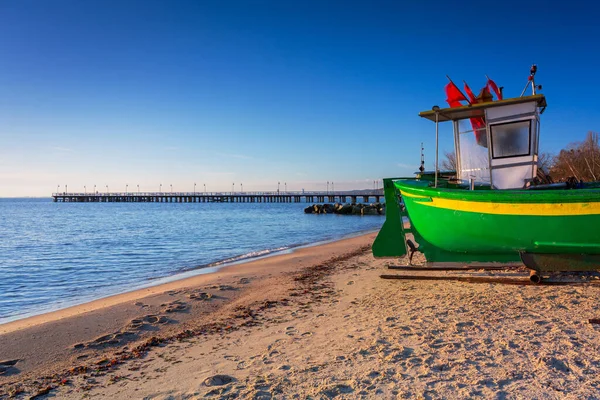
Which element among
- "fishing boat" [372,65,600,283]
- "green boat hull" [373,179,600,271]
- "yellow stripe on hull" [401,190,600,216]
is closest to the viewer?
"yellow stripe on hull" [401,190,600,216]

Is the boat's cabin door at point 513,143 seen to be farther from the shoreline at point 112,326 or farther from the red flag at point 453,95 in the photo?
the shoreline at point 112,326

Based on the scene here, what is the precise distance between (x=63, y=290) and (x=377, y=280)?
8.01 metres

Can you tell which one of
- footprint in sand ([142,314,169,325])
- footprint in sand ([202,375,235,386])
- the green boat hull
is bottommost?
footprint in sand ([142,314,169,325])

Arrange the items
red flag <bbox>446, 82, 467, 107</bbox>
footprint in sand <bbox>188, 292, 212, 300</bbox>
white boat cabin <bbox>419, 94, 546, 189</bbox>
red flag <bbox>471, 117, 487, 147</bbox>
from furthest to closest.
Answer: footprint in sand <bbox>188, 292, 212, 300</bbox> → red flag <bbox>471, 117, 487, 147</bbox> → red flag <bbox>446, 82, 467, 107</bbox> → white boat cabin <bbox>419, 94, 546, 189</bbox>

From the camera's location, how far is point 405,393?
3584mm

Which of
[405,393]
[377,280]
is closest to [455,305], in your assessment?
[377,280]

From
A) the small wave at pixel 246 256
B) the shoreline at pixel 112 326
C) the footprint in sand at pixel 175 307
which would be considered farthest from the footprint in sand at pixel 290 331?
the small wave at pixel 246 256

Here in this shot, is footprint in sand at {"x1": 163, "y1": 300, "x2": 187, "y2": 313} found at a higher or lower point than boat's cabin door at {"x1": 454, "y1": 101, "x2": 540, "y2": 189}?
lower

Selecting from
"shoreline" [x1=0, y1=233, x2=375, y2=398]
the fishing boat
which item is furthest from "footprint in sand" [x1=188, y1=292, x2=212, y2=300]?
the fishing boat

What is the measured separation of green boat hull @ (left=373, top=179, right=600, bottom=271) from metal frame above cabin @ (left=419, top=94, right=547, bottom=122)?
1343mm

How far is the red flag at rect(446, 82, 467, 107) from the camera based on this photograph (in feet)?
26.6

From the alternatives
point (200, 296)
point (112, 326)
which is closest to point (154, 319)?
point (112, 326)

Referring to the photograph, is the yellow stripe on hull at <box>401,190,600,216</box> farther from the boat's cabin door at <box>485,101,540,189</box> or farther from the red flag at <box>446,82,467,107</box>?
the red flag at <box>446,82,467,107</box>

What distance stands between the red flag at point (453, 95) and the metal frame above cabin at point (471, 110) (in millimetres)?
221
